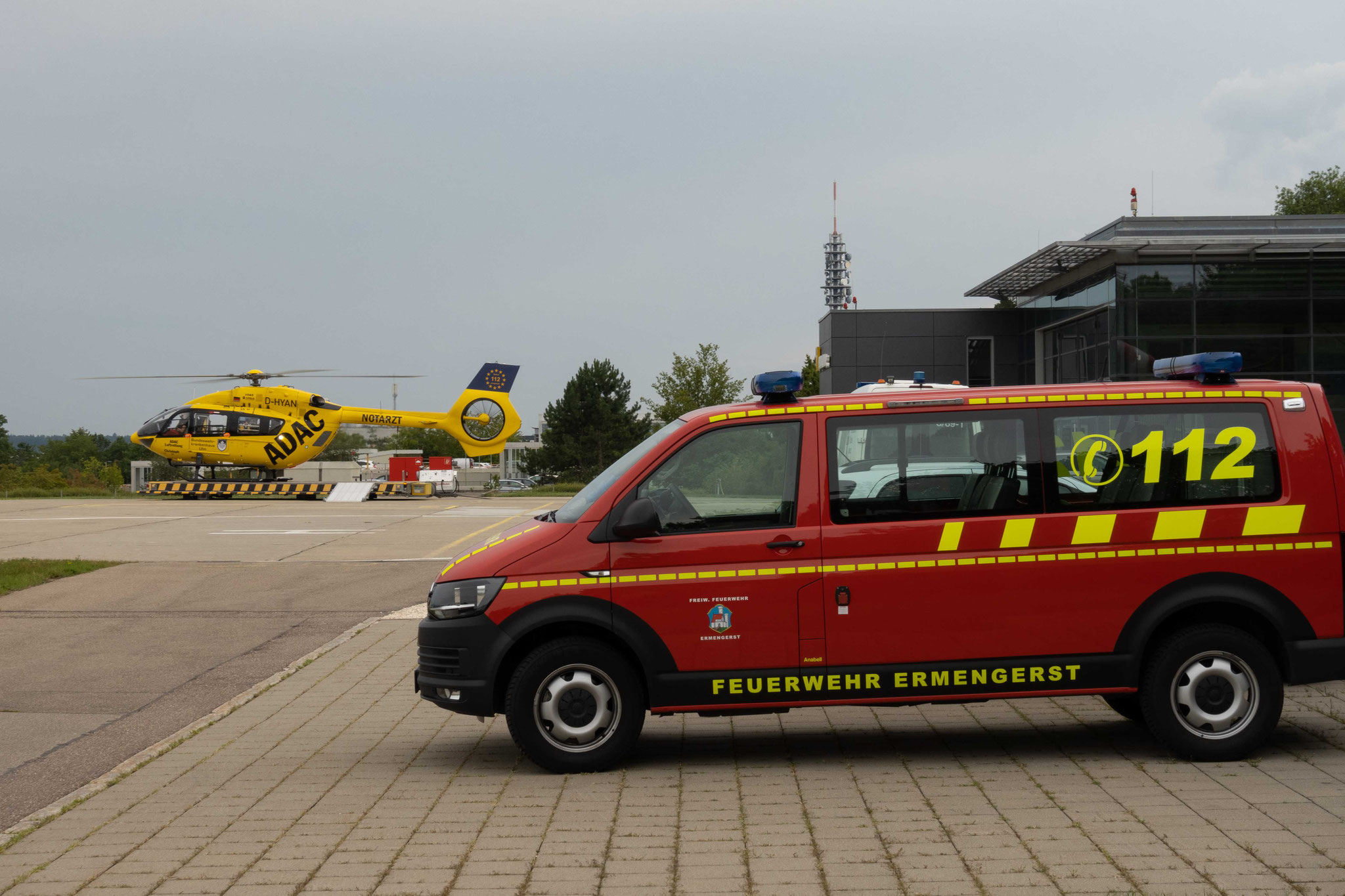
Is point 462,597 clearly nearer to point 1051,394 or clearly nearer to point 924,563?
point 924,563

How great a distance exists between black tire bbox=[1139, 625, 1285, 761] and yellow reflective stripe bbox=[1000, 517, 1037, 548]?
899mm

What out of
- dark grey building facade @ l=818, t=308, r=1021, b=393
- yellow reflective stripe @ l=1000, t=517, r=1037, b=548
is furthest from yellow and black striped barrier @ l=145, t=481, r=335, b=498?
yellow reflective stripe @ l=1000, t=517, r=1037, b=548

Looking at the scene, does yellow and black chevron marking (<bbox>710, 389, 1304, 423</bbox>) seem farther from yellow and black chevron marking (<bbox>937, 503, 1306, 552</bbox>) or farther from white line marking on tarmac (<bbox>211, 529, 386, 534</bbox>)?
white line marking on tarmac (<bbox>211, 529, 386, 534</bbox>)

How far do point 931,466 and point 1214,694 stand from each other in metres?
1.84

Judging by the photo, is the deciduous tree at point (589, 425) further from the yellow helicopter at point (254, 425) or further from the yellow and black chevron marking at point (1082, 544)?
the yellow and black chevron marking at point (1082, 544)

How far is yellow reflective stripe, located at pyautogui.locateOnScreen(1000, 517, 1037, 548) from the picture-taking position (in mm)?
6176

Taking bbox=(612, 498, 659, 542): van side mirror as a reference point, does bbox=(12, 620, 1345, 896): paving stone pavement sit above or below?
below

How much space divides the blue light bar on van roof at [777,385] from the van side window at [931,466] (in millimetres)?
288

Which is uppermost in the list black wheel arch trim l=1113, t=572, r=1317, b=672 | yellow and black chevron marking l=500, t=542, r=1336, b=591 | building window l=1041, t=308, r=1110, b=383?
building window l=1041, t=308, r=1110, b=383

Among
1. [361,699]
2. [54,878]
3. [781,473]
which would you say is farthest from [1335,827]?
[361,699]

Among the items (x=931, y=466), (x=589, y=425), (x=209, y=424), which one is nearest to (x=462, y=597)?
(x=931, y=466)

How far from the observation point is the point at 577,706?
6.12m

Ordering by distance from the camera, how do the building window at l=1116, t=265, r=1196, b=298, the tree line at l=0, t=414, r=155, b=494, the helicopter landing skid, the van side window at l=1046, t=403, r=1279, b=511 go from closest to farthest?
1. the van side window at l=1046, t=403, r=1279, b=511
2. the building window at l=1116, t=265, r=1196, b=298
3. the helicopter landing skid
4. the tree line at l=0, t=414, r=155, b=494

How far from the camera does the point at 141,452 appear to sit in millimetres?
144125
